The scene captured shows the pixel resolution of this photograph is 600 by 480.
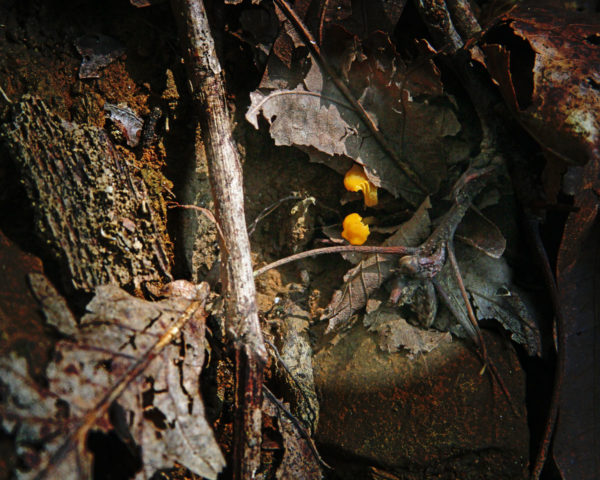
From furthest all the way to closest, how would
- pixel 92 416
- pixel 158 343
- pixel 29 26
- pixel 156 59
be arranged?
pixel 156 59 < pixel 29 26 < pixel 158 343 < pixel 92 416

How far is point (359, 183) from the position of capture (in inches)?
78.7

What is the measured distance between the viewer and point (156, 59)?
1.98m

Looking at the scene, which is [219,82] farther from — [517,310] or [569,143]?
[517,310]

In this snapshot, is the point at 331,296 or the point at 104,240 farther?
the point at 331,296

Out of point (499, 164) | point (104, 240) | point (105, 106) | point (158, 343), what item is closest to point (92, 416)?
point (158, 343)

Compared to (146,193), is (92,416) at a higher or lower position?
lower

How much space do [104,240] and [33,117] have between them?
55 cm

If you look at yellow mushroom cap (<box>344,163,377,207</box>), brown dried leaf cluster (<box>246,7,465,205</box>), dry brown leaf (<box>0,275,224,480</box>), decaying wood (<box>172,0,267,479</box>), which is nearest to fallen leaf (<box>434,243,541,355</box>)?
brown dried leaf cluster (<box>246,7,465,205</box>)

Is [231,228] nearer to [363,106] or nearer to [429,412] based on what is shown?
[363,106]

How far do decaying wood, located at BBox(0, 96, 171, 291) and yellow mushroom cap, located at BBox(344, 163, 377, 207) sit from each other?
2.97 feet

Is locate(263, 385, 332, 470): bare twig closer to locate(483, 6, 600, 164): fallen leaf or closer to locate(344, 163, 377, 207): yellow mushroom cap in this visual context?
locate(344, 163, 377, 207): yellow mushroom cap

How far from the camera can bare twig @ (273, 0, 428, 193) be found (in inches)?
74.9

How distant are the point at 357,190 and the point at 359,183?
0.12ft

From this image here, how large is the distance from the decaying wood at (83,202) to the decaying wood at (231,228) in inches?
12.4
